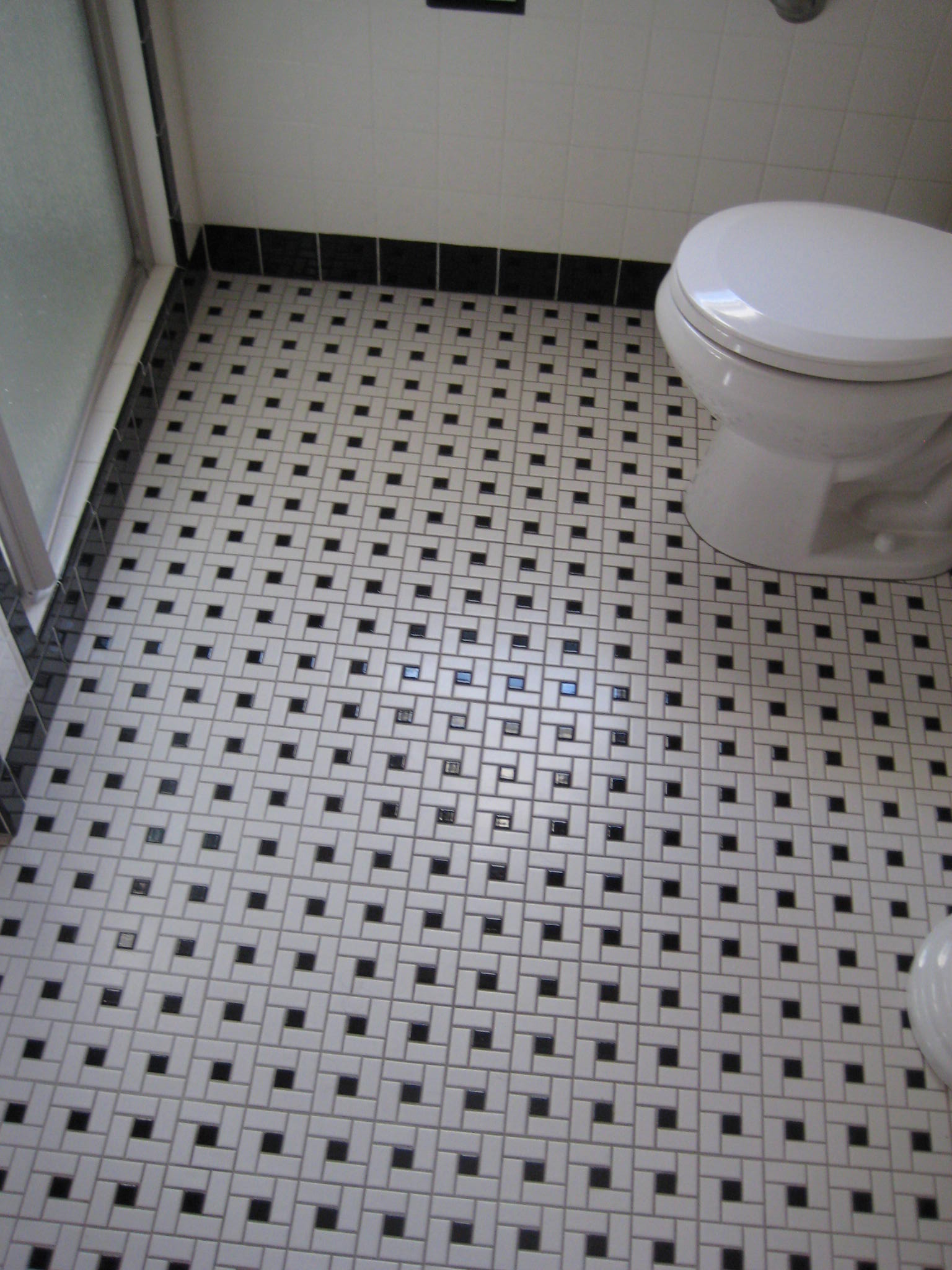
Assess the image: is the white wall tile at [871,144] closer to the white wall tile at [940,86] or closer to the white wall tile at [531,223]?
the white wall tile at [940,86]

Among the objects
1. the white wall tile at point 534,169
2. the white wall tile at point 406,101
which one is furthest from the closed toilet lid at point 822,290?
the white wall tile at point 406,101

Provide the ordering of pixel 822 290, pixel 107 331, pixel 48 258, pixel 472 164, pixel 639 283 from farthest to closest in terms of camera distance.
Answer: pixel 639 283 → pixel 472 164 → pixel 107 331 → pixel 48 258 → pixel 822 290

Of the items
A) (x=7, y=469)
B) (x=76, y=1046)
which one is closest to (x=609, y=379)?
(x=7, y=469)

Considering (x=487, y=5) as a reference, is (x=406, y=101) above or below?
below

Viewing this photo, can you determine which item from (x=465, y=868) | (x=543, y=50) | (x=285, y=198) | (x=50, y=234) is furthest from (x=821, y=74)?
(x=465, y=868)

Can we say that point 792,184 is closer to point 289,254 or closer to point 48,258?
point 289,254

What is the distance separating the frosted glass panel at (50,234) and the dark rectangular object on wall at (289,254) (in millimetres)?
298

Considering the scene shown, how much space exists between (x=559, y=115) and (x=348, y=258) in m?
0.44

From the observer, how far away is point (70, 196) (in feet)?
5.85

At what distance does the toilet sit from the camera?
4.83 ft

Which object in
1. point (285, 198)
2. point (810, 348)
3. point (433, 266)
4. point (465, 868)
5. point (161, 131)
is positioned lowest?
point (465, 868)

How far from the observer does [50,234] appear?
5.61ft

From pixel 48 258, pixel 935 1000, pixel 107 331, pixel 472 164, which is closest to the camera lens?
pixel 935 1000

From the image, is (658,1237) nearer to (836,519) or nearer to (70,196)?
(836,519)
